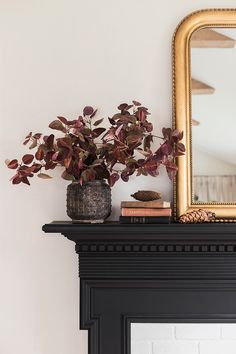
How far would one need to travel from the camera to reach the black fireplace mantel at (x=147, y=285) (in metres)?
1.65

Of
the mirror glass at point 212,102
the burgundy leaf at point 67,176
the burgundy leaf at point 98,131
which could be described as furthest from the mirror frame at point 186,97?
the burgundy leaf at point 67,176

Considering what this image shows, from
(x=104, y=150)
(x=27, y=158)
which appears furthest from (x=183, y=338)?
(x=27, y=158)

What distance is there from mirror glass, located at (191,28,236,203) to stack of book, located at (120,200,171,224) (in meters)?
0.20

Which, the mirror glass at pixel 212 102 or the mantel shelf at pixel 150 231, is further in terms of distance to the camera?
the mirror glass at pixel 212 102

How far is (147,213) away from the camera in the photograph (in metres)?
1.58

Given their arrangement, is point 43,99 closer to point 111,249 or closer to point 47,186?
point 47,186

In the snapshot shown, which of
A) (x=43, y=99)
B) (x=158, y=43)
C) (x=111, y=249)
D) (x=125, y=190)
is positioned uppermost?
(x=158, y=43)

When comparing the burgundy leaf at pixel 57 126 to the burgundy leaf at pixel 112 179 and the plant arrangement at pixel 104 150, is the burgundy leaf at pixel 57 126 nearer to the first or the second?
the plant arrangement at pixel 104 150

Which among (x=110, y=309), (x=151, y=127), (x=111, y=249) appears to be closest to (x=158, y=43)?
(x=151, y=127)

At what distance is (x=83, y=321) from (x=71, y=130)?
2.13ft

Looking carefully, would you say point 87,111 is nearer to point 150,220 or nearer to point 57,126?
point 57,126

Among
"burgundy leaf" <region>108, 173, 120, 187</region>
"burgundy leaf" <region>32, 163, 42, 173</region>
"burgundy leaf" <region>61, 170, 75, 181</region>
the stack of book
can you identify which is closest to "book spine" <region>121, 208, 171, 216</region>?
the stack of book

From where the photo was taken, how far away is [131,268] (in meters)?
1.68

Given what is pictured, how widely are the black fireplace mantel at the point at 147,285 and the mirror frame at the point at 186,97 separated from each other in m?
0.14
